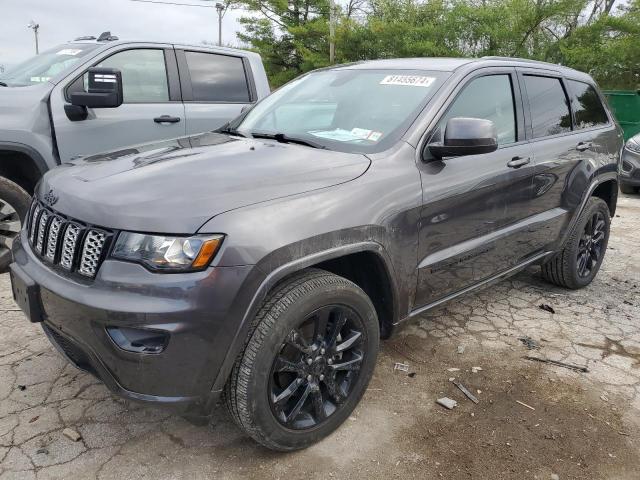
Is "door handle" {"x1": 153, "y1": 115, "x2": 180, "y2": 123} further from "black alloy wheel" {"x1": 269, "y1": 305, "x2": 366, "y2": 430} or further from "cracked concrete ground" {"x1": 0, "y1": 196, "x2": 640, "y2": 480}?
"black alloy wheel" {"x1": 269, "y1": 305, "x2": 366, "y2": 430}

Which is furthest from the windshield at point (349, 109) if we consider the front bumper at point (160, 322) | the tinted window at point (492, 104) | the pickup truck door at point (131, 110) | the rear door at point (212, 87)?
the rear door at point (212, 87)

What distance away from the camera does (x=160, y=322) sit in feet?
6.25

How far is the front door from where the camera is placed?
2.80 m

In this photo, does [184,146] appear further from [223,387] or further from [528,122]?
[528,122]

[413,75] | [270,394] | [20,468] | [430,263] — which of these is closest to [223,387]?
[270,394]

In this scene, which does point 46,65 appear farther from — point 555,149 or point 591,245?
point 591,245

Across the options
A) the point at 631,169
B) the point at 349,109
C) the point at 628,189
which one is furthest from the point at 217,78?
the point at 628,189

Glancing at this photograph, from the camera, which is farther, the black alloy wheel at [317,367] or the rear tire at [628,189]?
the rear tire at [628,189]

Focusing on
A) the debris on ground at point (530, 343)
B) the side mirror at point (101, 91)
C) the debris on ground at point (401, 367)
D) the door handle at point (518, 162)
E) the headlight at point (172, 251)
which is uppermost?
the side mirror at point (101, 91)

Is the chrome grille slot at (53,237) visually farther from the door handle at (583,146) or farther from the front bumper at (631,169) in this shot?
the front bumper at (631,169)

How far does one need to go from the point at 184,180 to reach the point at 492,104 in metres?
2.05

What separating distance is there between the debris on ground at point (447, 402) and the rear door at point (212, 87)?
323 cm

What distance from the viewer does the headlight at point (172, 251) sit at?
1952 mm

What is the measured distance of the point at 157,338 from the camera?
1.95 meters
